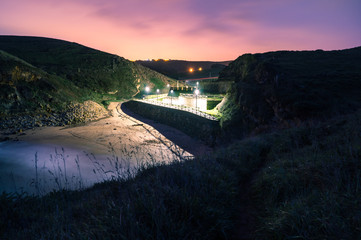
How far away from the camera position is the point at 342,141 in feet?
17.2

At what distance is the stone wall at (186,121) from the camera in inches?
914

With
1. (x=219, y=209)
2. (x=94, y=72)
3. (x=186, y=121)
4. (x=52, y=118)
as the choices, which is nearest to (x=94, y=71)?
(x=94, y=72)

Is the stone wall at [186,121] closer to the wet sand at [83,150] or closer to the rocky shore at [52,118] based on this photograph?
the wet sand at [83,150]

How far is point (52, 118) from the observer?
31.5m

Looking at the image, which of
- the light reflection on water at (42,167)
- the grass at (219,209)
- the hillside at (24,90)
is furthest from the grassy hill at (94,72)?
the grass at (219,209)

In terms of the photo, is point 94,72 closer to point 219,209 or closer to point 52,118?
point 52,118

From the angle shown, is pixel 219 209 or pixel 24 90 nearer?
pixel 219 209

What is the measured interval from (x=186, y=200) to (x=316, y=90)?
69.7 ft

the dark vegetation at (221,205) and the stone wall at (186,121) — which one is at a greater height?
the dark vegetation at (221,205)

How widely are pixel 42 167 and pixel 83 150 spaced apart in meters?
6.04

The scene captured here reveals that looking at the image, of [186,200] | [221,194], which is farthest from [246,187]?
[186,200]

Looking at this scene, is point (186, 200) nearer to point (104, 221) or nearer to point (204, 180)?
point (204, 180)

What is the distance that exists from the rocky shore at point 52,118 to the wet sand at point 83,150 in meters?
2.49

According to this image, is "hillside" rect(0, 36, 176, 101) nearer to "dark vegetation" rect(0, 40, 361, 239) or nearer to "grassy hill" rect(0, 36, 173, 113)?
"grassy hill" rect(0, 36, 173, 113)
